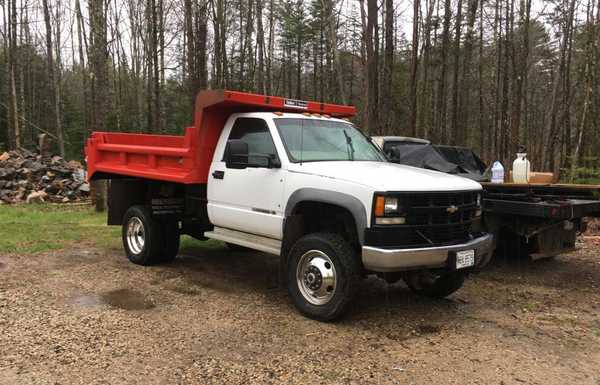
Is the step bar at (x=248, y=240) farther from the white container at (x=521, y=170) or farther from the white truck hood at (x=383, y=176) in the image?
the white container at (x=521, y=170)

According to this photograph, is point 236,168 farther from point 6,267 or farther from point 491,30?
point 491,30

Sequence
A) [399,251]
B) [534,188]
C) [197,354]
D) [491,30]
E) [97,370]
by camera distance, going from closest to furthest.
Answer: [97,370]
[197,354]
[399,251]
[534,188]
[491,30]

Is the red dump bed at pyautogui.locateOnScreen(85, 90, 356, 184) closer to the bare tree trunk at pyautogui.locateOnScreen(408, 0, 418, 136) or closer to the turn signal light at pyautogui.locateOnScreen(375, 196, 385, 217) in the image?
the turn signal light at pyautogui.locateOnScreen(375, 196, 385, 217)

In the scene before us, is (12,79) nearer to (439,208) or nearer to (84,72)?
(84,72)

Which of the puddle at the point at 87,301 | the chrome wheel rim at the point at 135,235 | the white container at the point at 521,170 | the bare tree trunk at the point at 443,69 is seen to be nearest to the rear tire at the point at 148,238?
the chrome wheel rim at the point at 135,235

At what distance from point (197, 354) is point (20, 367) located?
1325 mm

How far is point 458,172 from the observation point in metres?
9.02

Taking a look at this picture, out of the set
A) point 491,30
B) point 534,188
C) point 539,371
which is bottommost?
point 539,371

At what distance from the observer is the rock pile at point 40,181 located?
641 inches

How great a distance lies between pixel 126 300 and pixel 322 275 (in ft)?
7.41

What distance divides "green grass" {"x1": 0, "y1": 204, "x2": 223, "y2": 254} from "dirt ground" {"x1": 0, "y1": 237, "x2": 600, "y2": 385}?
1.60 metres

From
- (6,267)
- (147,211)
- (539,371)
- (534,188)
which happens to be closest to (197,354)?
(539,371)

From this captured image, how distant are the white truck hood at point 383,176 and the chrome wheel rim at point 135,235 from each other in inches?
124

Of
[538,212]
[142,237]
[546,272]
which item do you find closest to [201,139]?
[142,237]
